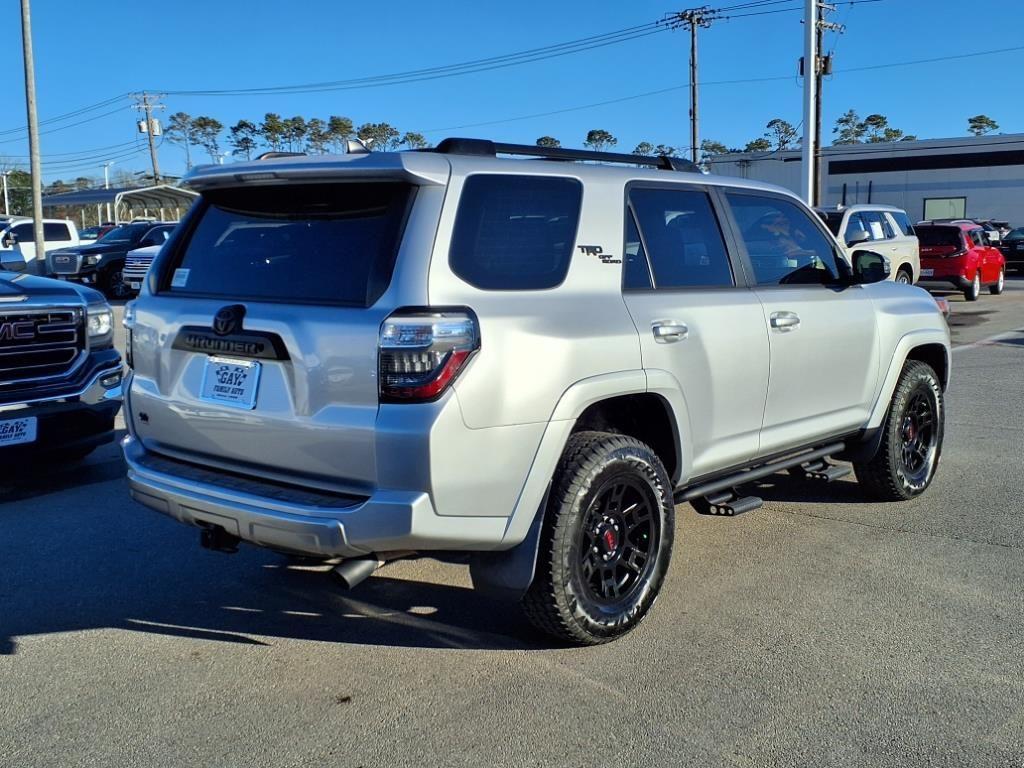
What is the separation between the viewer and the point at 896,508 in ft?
19.6

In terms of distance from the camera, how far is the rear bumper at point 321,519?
3.36 m

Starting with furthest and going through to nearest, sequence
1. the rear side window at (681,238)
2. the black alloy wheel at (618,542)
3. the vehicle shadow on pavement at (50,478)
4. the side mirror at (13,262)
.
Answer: the side mirror at (13,262) < the vehicle shadow on pavement at (50,478) < the rear side window at (681,238) < the black alloy wheel at (618,542)

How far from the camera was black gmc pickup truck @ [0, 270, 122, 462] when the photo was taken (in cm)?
620

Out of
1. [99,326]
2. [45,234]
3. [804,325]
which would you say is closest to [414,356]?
[804,325]

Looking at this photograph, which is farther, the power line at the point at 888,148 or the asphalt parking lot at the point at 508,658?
the power line at the point at 888,148

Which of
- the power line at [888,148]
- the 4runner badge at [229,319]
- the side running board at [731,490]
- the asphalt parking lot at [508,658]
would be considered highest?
the power line at [888,148]

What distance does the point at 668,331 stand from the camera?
422cm

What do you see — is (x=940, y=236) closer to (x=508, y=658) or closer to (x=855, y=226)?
(x=855, y=226)

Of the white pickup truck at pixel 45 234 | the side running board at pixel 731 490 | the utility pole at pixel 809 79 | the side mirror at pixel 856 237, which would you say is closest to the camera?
the side running board at pixel 731 490

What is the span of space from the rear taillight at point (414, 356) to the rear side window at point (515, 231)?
265mm

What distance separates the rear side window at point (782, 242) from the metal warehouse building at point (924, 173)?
5366cm

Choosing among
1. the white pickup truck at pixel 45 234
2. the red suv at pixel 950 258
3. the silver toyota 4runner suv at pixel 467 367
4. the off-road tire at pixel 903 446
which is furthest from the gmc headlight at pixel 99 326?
the white pickup truck at pixel 45 234

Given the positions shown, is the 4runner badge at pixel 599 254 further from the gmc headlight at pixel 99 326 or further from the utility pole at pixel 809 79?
the utility pole at pixel 809 79

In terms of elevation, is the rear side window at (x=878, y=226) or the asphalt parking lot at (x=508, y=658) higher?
the rear side window at (x=878, y=226)
